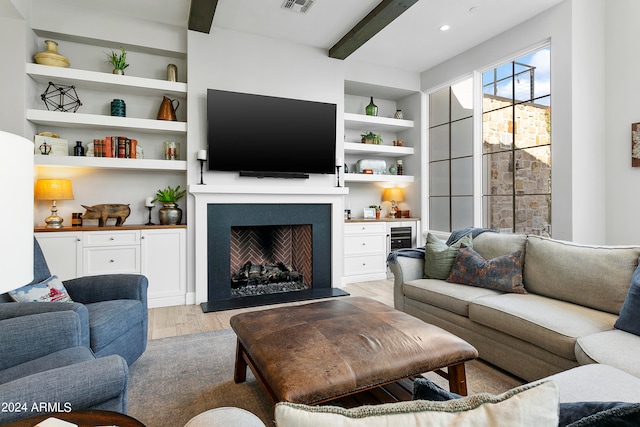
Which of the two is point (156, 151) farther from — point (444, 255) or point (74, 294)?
point (444, 255)

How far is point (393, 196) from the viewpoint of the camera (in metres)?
5.40

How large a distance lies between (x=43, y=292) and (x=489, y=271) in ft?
9.64

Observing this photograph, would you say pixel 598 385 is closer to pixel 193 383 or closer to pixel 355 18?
pixel 193 383

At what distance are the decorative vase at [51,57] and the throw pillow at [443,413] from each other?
416 cm

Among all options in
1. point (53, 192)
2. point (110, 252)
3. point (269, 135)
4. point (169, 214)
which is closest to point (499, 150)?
point (269, 135)

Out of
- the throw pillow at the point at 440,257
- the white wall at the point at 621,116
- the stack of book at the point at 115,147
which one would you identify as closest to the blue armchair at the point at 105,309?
the stack of book at the point at 115,147

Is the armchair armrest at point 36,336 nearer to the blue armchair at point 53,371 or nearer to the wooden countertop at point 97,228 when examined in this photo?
the blue armchair at point 53,371

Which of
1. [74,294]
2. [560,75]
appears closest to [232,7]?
[74,294]

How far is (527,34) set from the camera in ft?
12.2

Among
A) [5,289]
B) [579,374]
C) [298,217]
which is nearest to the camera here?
[5,289]

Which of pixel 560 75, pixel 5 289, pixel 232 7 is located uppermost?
pixel 232 7

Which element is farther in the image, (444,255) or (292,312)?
(444,255)

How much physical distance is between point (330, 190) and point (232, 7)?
2.19m

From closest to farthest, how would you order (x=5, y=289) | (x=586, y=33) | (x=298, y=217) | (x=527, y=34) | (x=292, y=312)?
(x=5, y=289) → (x=292, y=312) → (x=586, y=33) → (x=527, y=34) → (x=298, y=217)
